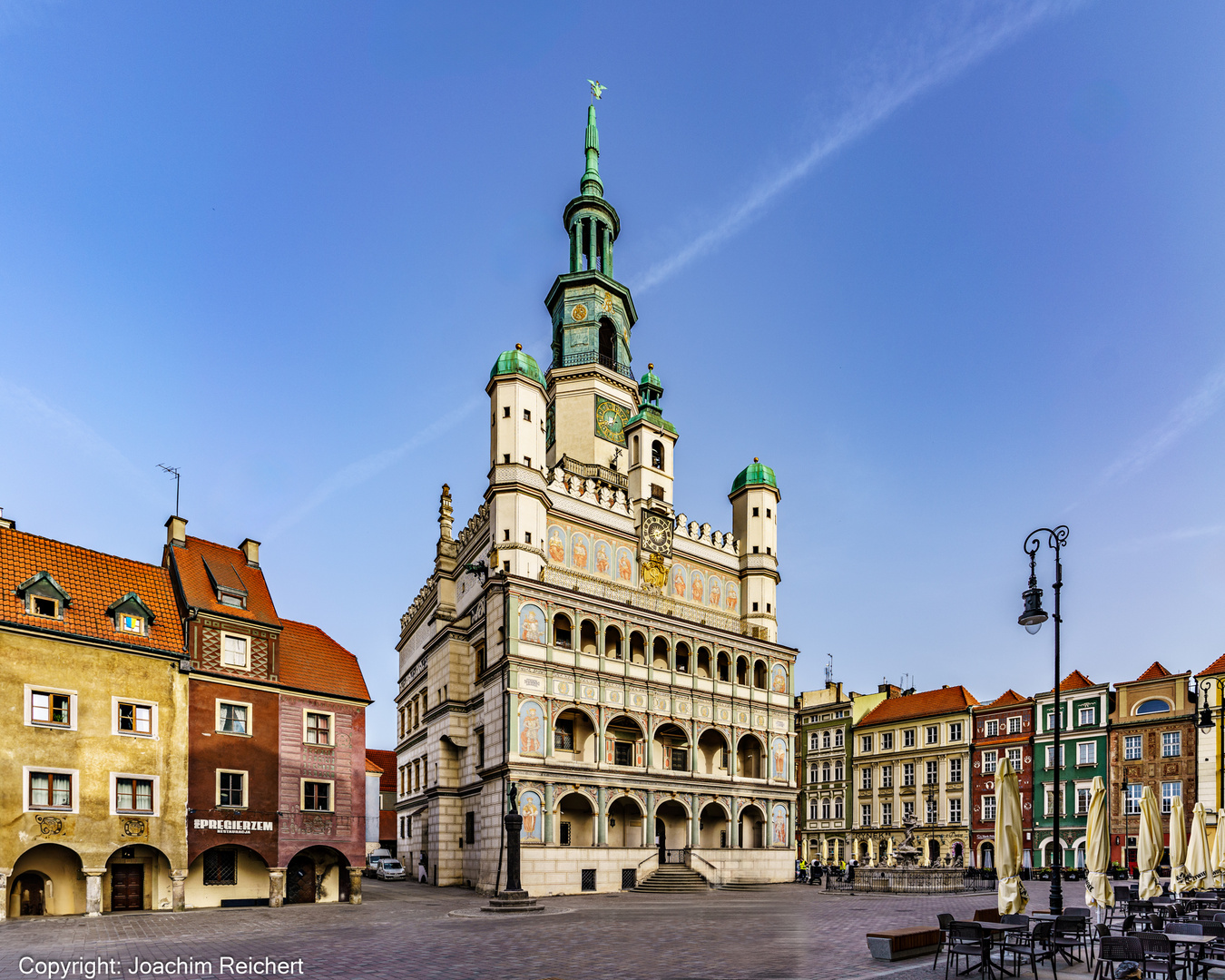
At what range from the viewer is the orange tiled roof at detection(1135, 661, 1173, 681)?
6233 centimetres

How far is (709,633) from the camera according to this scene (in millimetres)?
51062

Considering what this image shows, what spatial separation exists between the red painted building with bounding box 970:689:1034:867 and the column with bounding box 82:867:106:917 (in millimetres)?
59339

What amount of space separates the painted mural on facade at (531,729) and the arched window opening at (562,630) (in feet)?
12.3

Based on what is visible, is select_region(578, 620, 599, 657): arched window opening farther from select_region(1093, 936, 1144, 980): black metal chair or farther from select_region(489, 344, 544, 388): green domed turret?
select_region(1093, 936, 1144, 980): black metal chair

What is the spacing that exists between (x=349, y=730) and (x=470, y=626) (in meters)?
14.1

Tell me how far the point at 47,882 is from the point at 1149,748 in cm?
6235

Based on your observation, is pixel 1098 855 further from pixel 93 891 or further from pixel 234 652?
pixel 93 891

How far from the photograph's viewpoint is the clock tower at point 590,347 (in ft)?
186

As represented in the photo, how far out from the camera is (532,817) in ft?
135

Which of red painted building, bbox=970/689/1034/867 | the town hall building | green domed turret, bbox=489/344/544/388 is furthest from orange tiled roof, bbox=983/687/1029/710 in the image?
green domed turret, bbox=489/344/544/388

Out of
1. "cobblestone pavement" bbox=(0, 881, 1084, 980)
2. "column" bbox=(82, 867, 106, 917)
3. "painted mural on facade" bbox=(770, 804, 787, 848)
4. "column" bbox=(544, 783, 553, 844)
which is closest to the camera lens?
"cobblestone pavement" bbox=(0, 881, 1084, 980)

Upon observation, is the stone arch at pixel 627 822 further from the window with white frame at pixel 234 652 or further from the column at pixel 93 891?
the column at pixel 93 891

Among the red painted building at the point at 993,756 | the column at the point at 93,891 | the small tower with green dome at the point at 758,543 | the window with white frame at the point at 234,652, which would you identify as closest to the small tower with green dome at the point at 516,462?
the window with white frame at the point at 234,652

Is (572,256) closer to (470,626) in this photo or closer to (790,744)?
(470,626)
